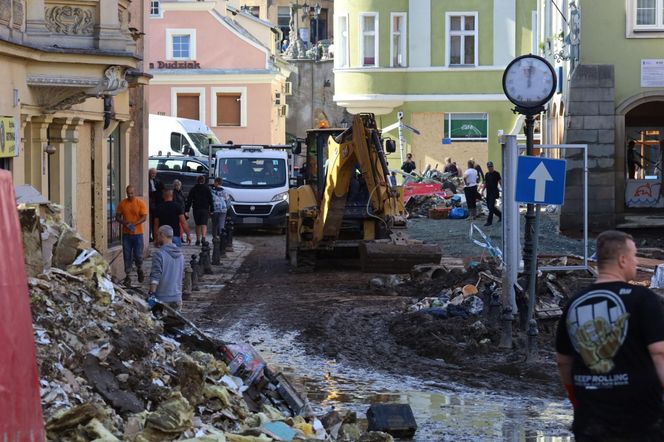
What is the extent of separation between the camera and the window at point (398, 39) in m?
48.5

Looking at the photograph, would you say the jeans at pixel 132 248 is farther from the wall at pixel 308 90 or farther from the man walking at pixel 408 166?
the wall at pixel 308 90

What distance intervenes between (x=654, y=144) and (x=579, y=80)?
14.0 ft

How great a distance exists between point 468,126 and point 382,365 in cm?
3558

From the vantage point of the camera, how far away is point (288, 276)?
23906mm

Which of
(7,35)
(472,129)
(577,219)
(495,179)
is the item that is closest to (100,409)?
(7,35)

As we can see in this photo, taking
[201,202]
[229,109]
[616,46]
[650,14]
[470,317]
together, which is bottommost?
[470,317]

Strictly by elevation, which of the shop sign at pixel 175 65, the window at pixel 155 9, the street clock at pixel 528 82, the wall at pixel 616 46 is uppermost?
the window at pixel 155 9

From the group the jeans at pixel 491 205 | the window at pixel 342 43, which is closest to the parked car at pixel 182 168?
the jeans at pixel 491 205

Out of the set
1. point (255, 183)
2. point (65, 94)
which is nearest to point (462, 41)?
point (255, 183)

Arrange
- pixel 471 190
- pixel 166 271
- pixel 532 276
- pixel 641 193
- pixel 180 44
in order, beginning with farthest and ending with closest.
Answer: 1. pixel 180 44
2. pixel 471 190
3. pixel 641 193
4. pixel 532 276
5. pixel 166 271

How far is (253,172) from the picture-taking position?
35.5 m

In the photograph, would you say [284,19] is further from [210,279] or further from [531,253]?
[531,253]

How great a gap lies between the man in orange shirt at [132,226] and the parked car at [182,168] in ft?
54.4

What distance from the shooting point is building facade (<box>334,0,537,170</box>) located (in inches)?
1905
